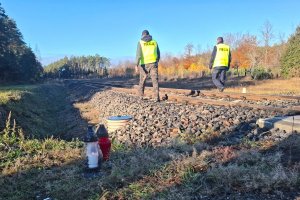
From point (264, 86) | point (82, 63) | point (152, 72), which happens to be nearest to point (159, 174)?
point (152, 72)

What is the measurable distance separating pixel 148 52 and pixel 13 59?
1596 inches

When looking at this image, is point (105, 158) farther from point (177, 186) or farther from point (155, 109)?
point (155, 109)

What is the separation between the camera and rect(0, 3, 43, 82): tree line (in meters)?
46.8

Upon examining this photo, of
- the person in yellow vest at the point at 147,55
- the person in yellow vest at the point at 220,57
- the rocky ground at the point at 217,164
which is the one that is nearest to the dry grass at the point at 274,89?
the person in yellow vest at the point at 220,57

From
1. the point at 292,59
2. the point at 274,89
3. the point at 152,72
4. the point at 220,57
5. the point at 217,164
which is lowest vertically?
the point at 274,89

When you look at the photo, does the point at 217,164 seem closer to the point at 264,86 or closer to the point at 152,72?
the point at 152,72

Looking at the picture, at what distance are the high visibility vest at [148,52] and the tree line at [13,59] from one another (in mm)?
37003

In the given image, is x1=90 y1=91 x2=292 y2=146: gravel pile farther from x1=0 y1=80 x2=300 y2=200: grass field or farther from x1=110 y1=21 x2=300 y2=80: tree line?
x1=110 y1=21 x2=300 y2=80: tree line

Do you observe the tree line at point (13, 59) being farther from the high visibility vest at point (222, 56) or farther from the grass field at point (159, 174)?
the grass field at point (159, 174)

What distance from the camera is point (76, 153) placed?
18.7ft

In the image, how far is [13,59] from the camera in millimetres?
48625

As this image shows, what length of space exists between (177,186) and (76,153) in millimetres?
2318

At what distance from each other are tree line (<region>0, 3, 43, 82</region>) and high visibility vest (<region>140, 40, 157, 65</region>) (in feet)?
121

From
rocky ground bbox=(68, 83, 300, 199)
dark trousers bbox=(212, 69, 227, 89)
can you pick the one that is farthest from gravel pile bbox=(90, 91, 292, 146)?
dark trousers bbox=(212, 69, 227, 89)
